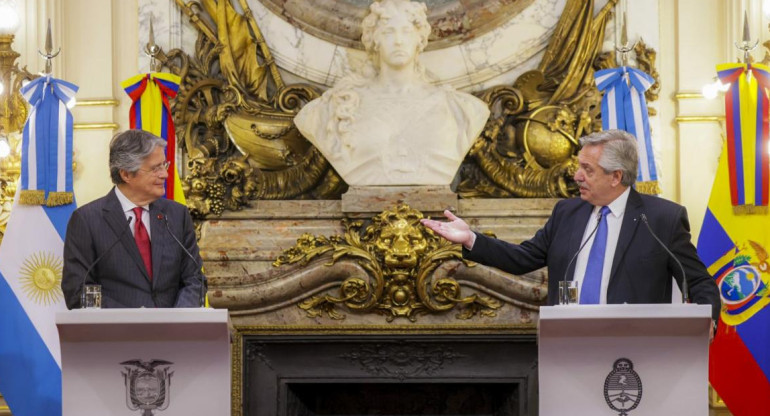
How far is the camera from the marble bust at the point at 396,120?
6777mm

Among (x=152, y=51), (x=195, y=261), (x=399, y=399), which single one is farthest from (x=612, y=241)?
(x=152, y=51)

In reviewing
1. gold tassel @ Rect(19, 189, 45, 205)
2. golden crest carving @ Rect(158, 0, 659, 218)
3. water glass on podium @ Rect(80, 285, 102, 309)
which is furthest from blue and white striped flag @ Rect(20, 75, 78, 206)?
water glass on podium @ Rect(80, 285, 102, 309)

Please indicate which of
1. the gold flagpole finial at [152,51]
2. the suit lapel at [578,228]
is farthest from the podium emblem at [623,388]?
the gold flagpole finial at [152,51]

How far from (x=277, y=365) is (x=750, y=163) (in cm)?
257

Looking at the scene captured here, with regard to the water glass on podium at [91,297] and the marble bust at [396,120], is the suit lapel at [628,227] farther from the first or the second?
the marble bust at [396,120]

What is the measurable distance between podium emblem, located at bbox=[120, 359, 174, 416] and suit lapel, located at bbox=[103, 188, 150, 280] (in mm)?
659

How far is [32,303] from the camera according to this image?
637 cm

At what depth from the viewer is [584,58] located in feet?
23.4

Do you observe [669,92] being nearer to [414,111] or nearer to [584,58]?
[584,58]

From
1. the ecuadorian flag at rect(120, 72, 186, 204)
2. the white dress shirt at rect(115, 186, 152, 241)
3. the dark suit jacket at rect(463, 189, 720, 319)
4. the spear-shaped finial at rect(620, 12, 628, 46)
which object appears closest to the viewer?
the dark suit jacket at rect(463, 189, 720, 319)

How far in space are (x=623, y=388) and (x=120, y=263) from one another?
1794 millimetres

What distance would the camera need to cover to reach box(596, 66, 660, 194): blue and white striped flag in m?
6.48

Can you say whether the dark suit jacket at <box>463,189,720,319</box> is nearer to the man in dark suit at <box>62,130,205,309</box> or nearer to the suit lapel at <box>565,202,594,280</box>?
the suit lapel at <box>565,202,594,280</box>

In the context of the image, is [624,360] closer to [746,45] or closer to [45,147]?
[746,45]
